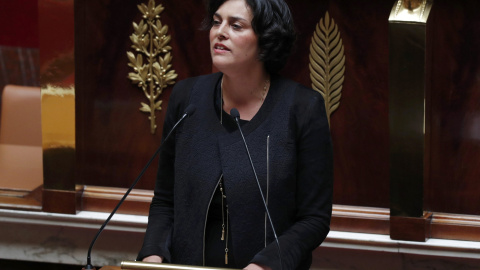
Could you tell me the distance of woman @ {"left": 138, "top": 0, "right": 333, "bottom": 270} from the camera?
6.66 ft

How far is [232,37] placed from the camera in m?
2.03

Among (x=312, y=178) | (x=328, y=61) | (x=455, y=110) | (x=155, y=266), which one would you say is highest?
(x=328, y=61)

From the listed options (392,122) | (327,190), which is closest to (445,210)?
(392,122)

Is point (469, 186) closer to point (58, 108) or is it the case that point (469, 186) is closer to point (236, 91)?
point (236, 91)

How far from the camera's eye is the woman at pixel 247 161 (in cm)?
203

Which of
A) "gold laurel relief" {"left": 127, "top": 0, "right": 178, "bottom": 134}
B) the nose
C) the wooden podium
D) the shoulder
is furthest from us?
"gold laurel relief" {"left": 127, "top": 0, "right": 178, "bottom": 134}

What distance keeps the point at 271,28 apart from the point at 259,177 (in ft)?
1.10

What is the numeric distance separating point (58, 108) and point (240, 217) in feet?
3.65

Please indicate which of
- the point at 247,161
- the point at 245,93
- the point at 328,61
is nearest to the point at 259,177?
the point at 247,161

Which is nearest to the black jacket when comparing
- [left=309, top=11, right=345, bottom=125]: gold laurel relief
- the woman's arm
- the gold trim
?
the woman's arm

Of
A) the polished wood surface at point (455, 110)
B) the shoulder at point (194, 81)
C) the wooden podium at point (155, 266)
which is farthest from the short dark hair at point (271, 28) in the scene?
the polished wood surface at point (455, 110)

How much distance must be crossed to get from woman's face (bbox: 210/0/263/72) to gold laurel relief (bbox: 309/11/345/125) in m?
0.71

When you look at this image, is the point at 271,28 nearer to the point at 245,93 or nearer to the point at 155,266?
the point at 245,93

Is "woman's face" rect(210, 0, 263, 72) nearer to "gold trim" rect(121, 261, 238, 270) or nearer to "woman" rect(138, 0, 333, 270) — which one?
"woman" rect(138, 0, 333, 270)
